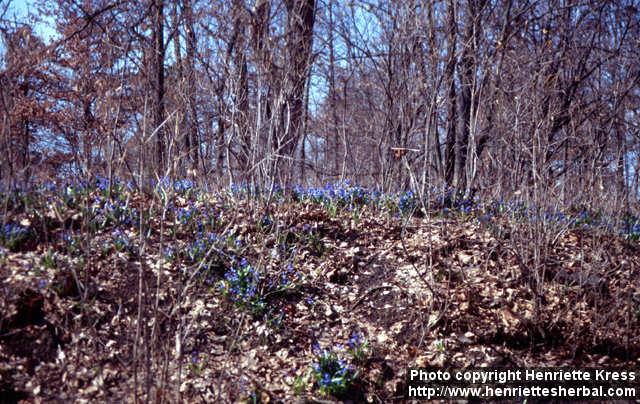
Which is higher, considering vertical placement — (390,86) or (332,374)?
(390,86)

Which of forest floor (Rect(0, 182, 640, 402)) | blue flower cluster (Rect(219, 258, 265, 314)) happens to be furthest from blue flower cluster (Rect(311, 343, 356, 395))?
blue flower cluster (Rect(219, 258, 265, 314))

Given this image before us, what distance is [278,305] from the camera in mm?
4422

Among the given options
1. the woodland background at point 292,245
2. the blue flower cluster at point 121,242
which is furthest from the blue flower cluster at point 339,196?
the blue flower cluster at point 121,242

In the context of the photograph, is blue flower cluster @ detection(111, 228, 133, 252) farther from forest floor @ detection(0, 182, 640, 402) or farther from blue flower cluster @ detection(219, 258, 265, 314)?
blue flower cluster @ detection(219, 258, 265, 314)

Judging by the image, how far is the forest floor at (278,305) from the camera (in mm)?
3244

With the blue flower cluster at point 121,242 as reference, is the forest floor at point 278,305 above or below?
below

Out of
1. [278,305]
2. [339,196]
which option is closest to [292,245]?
[278,305]

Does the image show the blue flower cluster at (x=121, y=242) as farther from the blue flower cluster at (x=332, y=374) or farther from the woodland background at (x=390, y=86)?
the blue flower cluster at (x=332, y=374)

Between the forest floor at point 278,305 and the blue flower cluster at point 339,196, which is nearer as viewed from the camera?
the forest floor at point 278,305

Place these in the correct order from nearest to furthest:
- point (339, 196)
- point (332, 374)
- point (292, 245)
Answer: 1. point (332, 374)
2. point (292, 245)
3. point (339, 196)

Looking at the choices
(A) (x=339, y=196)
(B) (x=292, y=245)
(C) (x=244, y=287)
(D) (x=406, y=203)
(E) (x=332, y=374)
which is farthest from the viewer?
(A) (x=339, y=196)

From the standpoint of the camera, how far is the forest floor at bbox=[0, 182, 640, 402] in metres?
3.24

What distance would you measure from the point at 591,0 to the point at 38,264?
8.70m

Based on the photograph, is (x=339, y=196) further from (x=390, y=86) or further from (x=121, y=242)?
(x=121, y=242)
